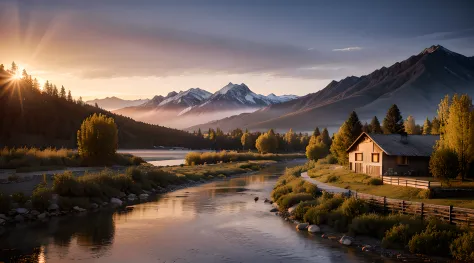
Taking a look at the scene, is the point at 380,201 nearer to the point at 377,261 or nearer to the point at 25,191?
the point at 377,261

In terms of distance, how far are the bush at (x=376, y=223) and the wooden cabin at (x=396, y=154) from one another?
27.8 meters

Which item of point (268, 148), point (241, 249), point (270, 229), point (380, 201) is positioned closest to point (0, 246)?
point (241, 249)

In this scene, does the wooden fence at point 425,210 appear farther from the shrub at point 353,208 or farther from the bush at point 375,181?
the bush at point 375,181

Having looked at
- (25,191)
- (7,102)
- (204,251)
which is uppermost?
(7,102)

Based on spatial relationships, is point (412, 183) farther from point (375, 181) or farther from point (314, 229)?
point (314, 229)

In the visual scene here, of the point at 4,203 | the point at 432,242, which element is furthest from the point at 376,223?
the point at 4,203

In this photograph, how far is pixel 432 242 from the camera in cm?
2942

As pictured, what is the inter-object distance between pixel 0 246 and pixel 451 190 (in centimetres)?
3904

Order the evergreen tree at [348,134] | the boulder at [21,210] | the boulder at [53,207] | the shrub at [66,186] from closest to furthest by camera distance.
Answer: the boulder at [21,210]
the boulder at [53,207]
the shrub at [66,186]
the evergreen tree at [348,134]

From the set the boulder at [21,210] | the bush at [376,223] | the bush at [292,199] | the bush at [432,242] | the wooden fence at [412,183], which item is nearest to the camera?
the bush at [432,242]

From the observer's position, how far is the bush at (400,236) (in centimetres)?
3105

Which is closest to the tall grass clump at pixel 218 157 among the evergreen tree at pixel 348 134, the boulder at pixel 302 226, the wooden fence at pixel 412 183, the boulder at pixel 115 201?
the evergreen tree at pixel 348 134

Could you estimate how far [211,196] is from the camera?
58.9m

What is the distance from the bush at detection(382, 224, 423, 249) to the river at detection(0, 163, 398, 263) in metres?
2.29
